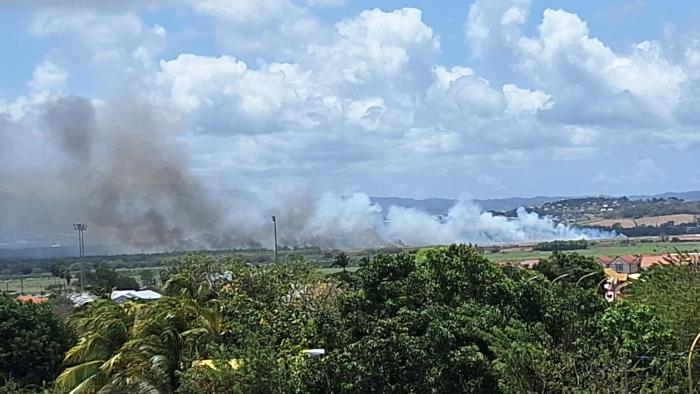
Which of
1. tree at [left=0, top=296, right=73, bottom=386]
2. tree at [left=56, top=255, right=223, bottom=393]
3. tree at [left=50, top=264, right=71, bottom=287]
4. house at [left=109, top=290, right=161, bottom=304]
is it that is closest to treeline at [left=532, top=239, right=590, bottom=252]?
tree at [left=50, top=264, right=71, bottom=287]

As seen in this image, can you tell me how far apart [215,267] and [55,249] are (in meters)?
113

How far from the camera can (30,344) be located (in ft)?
130

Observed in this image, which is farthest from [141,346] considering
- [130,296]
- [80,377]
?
[130,296]

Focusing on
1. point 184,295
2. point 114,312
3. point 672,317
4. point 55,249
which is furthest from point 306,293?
point 55,249

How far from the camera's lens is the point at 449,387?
954 inches

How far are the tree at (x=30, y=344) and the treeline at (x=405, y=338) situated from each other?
13.7ft

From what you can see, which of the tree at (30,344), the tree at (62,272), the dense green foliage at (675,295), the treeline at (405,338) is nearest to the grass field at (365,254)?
the tree at (62,272)

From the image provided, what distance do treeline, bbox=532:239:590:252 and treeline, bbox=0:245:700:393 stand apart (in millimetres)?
135074

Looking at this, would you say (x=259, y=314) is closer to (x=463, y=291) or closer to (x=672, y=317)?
(x=463, y=291)

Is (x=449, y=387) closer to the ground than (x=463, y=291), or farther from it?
closer to the ground

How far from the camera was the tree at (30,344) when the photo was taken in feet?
129

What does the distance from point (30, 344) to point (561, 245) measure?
470 ft

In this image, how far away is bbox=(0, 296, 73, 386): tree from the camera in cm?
3922

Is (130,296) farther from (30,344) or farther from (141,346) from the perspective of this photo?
(141,346)
